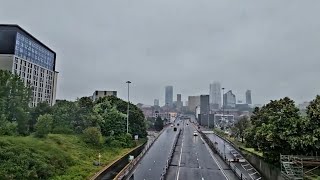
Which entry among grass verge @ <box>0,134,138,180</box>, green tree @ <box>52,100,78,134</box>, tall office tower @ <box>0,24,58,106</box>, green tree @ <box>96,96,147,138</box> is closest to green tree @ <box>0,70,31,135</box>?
grass verge @ <box>0,134,138,180</box>

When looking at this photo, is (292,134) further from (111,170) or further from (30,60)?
(30,60)

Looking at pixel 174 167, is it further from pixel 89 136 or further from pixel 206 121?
pixel 206 121

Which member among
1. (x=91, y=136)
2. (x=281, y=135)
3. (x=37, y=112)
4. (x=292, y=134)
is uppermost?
(x=37, y=112)

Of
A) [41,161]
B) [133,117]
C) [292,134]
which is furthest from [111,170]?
[133,117]

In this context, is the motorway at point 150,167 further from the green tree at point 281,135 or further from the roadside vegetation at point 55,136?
the green tree at point 281,135

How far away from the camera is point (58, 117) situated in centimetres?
5406

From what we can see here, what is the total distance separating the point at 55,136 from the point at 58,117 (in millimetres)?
10676

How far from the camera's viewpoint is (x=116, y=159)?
43.2 meters

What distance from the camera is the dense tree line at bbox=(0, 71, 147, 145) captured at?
4206 centimetres

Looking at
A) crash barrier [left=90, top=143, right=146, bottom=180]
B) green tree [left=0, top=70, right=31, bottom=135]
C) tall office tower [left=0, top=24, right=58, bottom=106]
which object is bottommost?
crash barrier [left=90, top=143, right=146, bottom=180]

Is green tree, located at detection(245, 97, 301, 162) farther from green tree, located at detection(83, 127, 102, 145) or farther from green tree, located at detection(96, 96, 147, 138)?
green tree, located at detection(96, 96, 147, 138)

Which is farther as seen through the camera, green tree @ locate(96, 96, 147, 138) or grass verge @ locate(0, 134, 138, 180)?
green tree @ locate(96, 96, 147, 138)

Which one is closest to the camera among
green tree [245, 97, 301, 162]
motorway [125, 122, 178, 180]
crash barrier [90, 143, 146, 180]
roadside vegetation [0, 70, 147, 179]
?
roadside vegetation [0, 70, 147, 179]

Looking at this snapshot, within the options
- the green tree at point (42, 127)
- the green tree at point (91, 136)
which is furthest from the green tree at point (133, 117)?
the green tree at point (42, 127)
